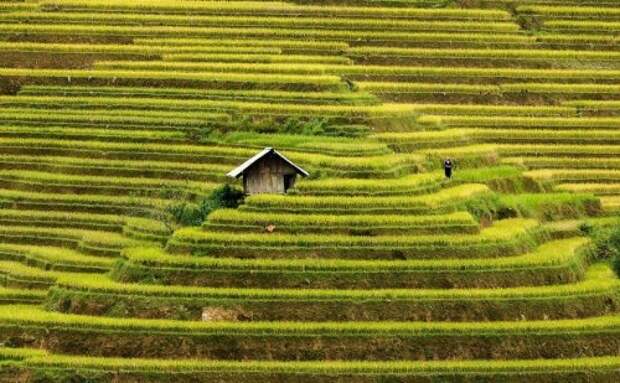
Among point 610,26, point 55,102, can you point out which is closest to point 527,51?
point 610,26

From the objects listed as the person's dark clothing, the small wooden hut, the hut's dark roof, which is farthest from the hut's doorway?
the person's dark clothing

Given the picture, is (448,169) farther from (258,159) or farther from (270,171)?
(258,159)

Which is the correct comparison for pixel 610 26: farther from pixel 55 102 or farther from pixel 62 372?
pixel 62 372

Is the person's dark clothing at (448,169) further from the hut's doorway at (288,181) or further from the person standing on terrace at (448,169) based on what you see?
the hut's doorway at (288,181)

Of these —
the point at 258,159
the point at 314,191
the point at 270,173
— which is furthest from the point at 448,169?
the point at 258,159

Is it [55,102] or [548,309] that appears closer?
[548,309]
